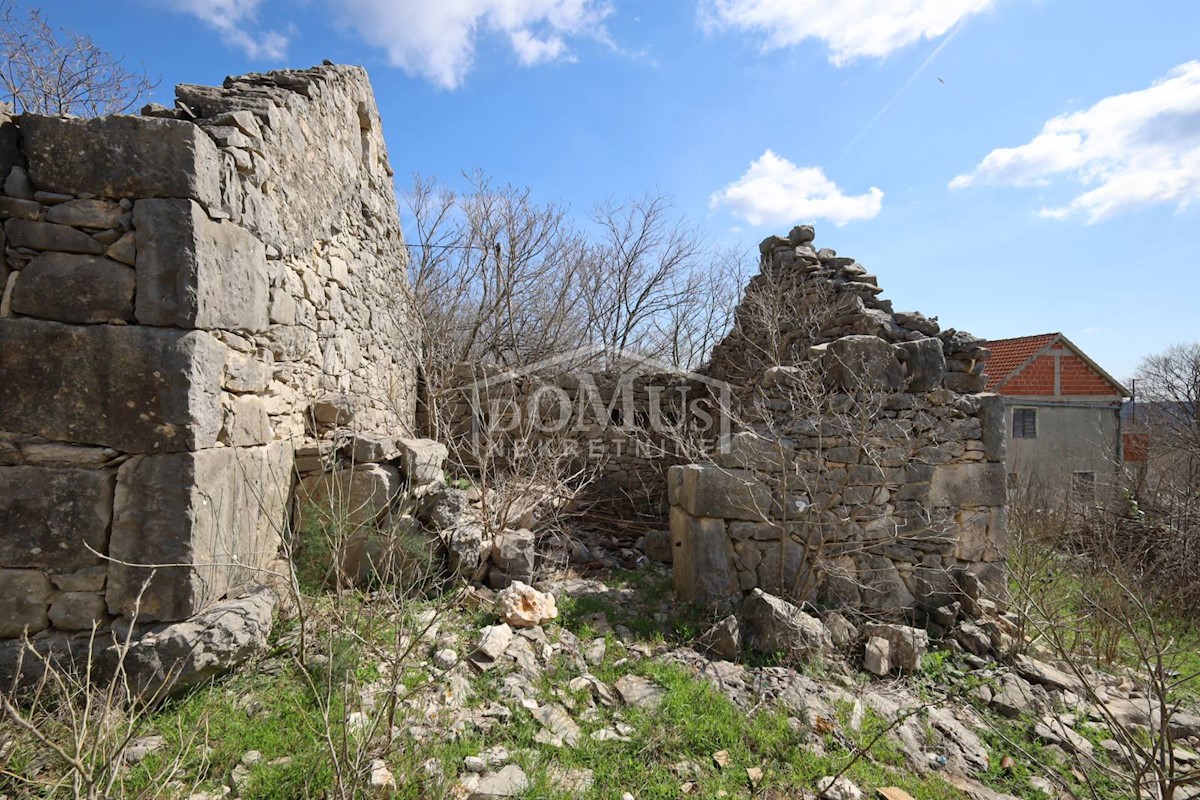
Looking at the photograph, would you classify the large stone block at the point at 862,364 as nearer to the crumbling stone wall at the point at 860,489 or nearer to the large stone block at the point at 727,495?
the crumbling stone wall at the point at 860,489

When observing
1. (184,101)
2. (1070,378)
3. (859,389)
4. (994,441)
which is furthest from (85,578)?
(1070,378)

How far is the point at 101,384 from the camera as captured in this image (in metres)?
2.83

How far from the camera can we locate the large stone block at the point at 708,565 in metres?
4.98

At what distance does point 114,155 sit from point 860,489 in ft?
18.3

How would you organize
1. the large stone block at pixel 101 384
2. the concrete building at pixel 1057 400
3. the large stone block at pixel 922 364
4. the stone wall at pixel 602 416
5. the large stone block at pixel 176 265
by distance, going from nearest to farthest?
the large stone block at pixel 101 384
the large stone block at pixel 176 265
the large stone block at pixel 922 364
the stone wall at pixel 602 416
the concrete building at pixel 1057 400

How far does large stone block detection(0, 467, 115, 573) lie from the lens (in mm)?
2775

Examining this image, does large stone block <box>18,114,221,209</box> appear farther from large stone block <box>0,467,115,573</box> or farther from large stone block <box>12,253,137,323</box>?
large stone block <box>0,467,115,573</box>

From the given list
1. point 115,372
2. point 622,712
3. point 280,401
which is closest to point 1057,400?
point 622,712

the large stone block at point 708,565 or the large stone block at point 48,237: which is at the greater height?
the large stone block at point 48,237

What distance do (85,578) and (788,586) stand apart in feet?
15.4

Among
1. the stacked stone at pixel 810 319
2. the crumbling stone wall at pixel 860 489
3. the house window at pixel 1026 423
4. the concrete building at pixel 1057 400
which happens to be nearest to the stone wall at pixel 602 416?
the stacked stone at pixel 810 319

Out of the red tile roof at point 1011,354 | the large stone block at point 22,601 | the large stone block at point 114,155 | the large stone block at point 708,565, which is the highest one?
the red tile roof at point 1011,354

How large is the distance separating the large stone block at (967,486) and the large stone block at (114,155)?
590cm

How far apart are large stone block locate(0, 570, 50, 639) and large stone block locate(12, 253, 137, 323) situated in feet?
4.07
